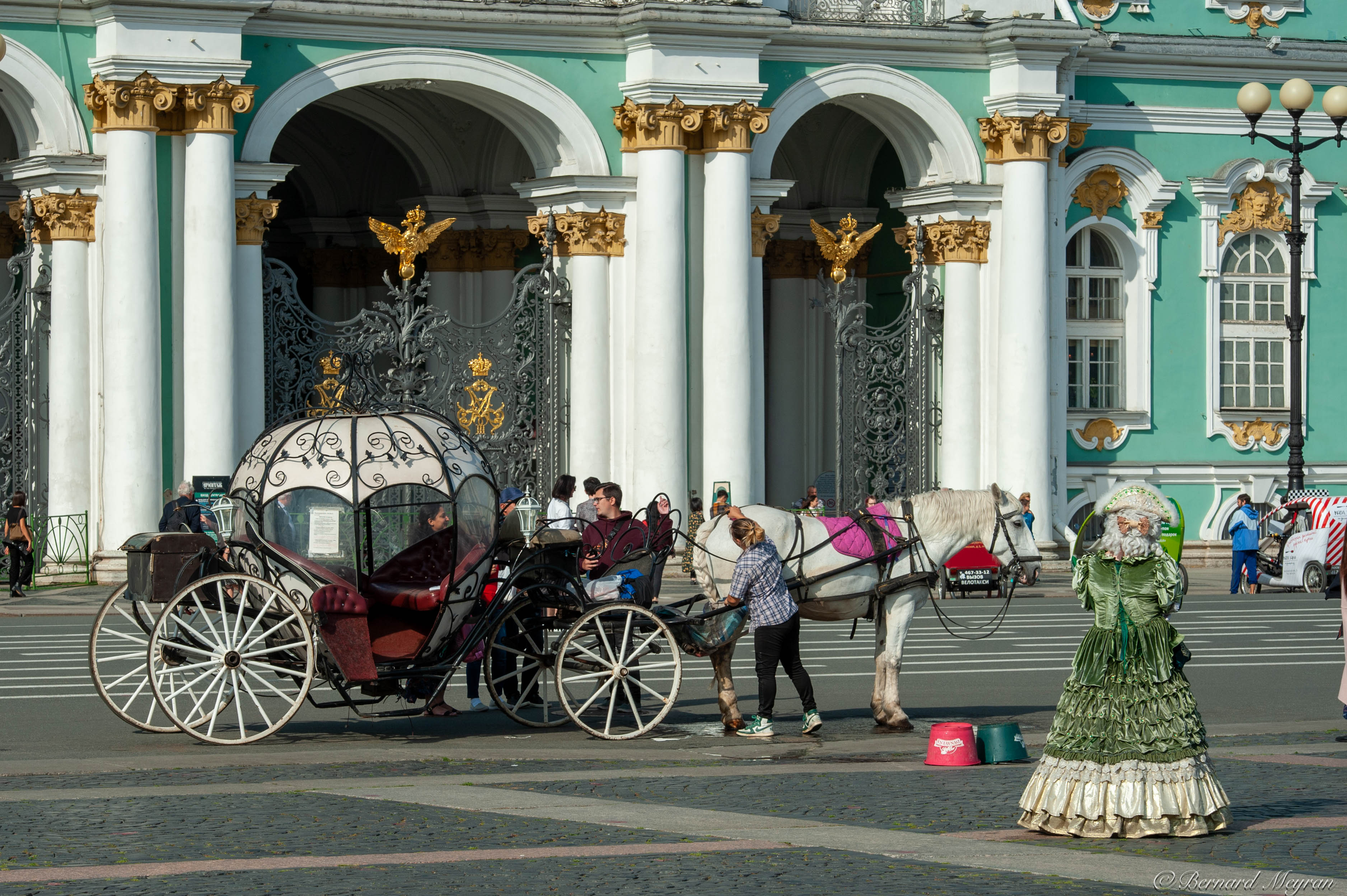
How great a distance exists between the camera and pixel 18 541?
91.2 ft

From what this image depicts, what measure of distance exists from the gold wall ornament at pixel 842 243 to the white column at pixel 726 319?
2.68m

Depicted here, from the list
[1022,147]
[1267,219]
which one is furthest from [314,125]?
[1267,219]

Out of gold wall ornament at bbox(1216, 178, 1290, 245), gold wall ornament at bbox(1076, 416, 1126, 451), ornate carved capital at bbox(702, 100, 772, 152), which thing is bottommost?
gold wall ornament at bbox(1076, 416, 1126, 451)

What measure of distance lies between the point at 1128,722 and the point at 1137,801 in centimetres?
39

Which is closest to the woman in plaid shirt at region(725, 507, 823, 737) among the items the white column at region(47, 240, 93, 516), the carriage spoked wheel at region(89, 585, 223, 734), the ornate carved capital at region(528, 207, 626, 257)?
the carriage spoked wheel at region(89, 585, 223, 734)

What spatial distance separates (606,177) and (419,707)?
15658 millimetres

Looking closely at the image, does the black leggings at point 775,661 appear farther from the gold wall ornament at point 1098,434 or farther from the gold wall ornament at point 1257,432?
the gold wall ornament at point 1257,432

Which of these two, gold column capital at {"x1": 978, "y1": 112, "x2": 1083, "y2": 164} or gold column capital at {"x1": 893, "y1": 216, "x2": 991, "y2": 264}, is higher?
gold column capital at {"x1": 978, "y1": 112, "x2": 1083, "y2": 164}

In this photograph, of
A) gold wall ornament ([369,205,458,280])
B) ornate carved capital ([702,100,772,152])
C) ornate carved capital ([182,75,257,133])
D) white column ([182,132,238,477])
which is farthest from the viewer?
gold wall ornament ([369,205,458,280])

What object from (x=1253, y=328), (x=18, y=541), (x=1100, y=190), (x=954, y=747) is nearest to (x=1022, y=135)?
(x=1100, y=190)

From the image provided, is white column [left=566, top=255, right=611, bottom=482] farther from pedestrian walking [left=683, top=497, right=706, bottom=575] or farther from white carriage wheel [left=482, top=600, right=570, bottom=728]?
white carriage wheel [left=482, top=600, right=570, bottom=728]

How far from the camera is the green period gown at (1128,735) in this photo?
10.6 m

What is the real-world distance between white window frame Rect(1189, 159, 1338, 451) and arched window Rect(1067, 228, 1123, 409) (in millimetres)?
1485

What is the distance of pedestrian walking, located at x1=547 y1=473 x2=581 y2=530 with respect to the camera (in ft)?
68.9
